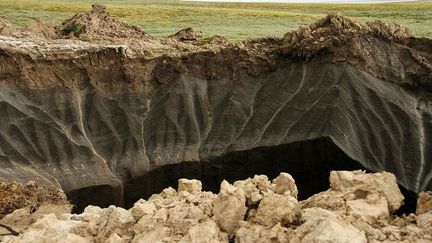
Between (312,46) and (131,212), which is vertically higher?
(312,46)

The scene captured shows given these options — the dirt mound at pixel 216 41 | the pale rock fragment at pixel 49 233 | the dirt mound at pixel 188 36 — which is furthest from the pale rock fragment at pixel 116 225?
the dirt mound at pixel 188 36

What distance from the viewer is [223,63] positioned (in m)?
23.0

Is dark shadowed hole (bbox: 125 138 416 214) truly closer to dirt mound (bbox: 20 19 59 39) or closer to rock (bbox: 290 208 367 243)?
dirt mound (bbox: 20 19 59 39)

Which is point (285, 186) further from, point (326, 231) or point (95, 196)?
point (95, 196)

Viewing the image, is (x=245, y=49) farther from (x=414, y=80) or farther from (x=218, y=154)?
(x=414, y=80)

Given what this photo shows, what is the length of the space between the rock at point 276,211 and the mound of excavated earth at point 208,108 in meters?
10.1

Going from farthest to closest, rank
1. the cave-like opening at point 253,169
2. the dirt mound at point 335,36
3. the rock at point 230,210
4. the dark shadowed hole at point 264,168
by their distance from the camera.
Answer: the dirt mound at point 335,36, the dark shadowed hole at point 264,168, the cave-like opening at point 253,169, the rock at point 230,210

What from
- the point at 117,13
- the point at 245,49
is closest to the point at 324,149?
the point at 245,49

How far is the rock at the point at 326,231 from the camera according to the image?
27.2ft

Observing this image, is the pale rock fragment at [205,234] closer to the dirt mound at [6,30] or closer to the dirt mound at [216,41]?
the dirt mound at [216,41]

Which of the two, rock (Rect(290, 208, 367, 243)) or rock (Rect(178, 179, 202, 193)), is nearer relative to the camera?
rock (Rect(290, 208, 367, 243))

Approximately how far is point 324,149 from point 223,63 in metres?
6.12

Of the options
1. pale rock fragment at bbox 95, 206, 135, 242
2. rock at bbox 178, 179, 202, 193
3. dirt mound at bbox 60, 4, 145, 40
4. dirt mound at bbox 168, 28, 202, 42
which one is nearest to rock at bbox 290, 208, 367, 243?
pale rock fragment at bbox 95, 206, 135, 242

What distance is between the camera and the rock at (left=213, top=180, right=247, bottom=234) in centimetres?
999
